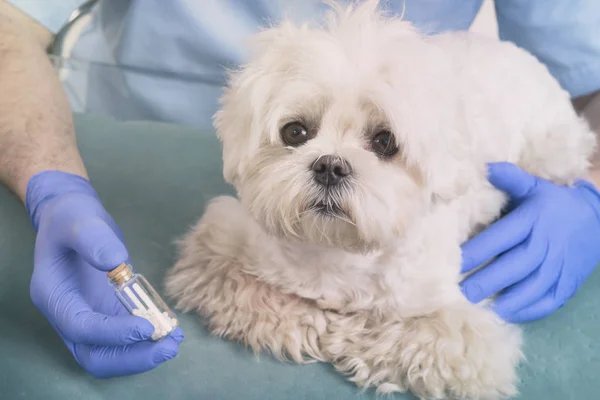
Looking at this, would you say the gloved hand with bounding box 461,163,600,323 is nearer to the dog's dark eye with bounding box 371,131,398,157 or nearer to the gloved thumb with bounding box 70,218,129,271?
the dog's dark eye with bounding box 371,131,398,157

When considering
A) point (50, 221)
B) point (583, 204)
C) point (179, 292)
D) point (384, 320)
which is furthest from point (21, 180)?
point (583, 204)

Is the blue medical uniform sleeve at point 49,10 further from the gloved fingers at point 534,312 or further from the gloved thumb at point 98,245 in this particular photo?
the gloved fingers at point 534,312

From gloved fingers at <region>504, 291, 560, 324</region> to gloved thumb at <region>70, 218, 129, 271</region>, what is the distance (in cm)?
65

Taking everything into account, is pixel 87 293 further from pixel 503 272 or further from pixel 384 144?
pixel 503 272

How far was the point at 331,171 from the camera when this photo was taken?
2.57 ft

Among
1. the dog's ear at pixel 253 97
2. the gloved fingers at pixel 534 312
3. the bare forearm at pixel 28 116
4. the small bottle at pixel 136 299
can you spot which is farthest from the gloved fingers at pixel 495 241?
the bare forearm at pixel 28 116

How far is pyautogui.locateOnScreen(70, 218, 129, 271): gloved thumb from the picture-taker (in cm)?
75

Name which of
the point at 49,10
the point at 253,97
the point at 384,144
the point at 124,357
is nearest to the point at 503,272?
the point at 384,144

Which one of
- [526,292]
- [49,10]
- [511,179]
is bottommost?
[526,292]

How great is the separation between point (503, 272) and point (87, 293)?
27.2 inches

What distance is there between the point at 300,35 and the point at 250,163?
0.19 m

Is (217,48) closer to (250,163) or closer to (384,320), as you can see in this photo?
(250,163)

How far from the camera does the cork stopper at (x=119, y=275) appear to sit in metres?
0.74

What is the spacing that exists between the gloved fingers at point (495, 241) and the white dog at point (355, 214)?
0.04 meters
